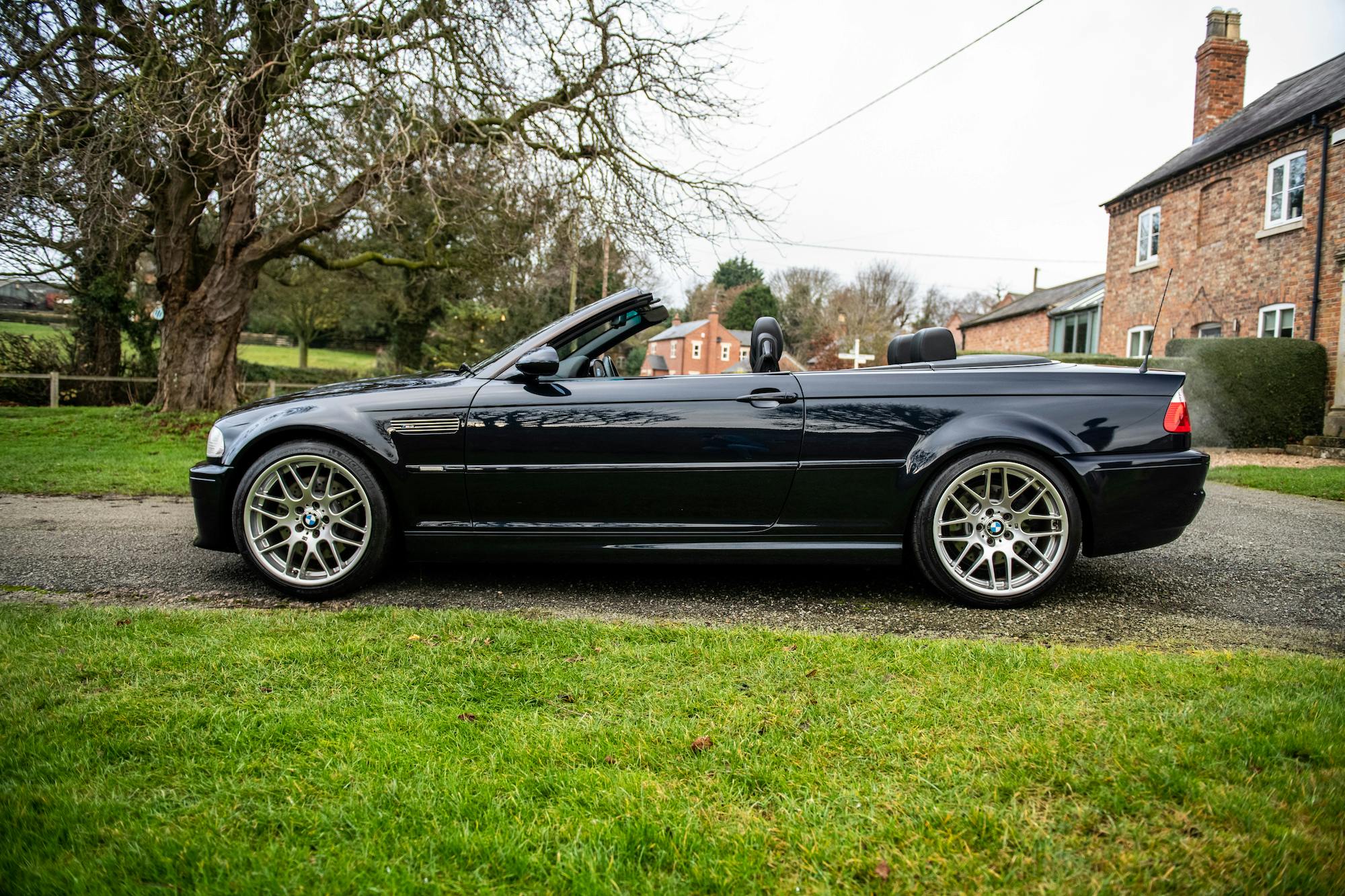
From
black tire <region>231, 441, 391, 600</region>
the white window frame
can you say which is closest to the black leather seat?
black tire <region>231, 441, 391, 600</region>

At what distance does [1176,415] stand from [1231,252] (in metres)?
17.5

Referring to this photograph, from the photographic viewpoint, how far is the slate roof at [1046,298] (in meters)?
30.1

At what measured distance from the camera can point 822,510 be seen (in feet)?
12.2

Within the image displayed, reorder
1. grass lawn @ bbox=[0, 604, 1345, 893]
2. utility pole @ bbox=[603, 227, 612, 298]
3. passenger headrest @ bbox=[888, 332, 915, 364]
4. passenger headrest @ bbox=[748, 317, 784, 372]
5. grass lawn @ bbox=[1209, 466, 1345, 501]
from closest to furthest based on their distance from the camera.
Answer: grass lawn @ bbox=[0, 604, 1345, 893] → passenger headrest @ bbox=[748, 317, 784, 372] → passenger headrest @ bbox=[888, 332, 915, 364] → grass lawn @ bbox=[1209, 466, 1345, 501] → utility pole @ bbox=[603, 227, 612, 298]

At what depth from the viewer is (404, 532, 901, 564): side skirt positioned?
3.73 m

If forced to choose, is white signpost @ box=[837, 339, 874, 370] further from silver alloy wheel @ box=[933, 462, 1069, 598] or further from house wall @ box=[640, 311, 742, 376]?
house wall @ box=[640, 311, 742, 376]

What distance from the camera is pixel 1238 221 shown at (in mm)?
17203

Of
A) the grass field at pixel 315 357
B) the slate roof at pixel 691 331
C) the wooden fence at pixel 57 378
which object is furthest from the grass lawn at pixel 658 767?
the slate roof at pixel 691 331

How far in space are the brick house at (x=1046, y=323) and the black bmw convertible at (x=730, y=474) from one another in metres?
25.9

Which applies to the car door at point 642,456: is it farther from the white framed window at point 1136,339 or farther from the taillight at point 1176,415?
the white framed window at point 1136,339

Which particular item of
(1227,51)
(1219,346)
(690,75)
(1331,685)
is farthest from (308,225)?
(1227,51)

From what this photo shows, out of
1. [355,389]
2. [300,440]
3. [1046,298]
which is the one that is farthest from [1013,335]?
[300,440]

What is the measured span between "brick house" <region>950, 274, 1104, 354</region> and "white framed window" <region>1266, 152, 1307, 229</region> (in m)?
10.3

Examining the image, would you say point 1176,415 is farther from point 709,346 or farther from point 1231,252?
point 709,346
